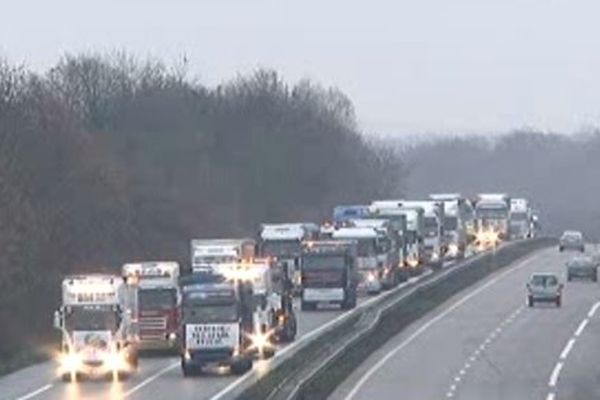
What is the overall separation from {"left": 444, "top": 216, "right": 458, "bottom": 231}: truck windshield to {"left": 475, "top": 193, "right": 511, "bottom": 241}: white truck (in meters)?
12.8

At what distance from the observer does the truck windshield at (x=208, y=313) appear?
2055 inches

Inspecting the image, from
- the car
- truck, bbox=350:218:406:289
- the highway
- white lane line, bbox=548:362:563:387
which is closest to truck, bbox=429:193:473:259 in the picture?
truck, bbox=350:218:406:289

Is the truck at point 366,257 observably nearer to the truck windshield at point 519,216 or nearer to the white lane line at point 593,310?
the white lane line at point 593,310

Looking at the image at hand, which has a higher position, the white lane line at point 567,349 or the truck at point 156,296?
the truck at point 156,296

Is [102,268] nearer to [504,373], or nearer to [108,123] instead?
[504,373]

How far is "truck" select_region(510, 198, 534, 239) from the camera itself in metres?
140

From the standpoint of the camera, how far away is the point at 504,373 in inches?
2197

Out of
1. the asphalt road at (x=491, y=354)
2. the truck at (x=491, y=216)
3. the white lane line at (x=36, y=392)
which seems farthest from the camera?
the truck at (x=491, y=216)

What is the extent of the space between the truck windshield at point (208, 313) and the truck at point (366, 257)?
3114 centimetres

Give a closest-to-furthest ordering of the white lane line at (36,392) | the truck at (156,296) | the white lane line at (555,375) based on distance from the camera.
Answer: the white lane line at (36,392)
the white lane line at (555,375)
the truck at (156,296)

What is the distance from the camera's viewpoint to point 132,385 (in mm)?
51750

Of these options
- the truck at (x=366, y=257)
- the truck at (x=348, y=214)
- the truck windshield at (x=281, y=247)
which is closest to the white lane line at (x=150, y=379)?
the truck windshield at (x=281, y=247)

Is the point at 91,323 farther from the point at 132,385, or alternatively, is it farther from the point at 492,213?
the point at 492,213

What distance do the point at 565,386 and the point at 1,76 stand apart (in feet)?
123
